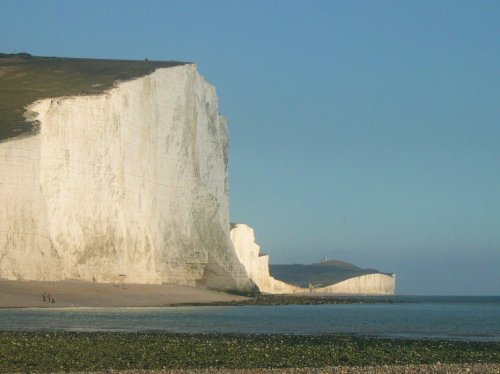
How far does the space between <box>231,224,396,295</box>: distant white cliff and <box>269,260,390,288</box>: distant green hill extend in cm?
113

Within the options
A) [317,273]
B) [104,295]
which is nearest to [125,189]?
[104,295]

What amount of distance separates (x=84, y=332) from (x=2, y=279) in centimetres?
1447

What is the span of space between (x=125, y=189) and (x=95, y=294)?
708 cm

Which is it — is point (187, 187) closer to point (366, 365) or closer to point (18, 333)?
point (18, 333)

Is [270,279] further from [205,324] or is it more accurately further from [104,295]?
[205,324]

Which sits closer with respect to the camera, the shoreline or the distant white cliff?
the shoreline

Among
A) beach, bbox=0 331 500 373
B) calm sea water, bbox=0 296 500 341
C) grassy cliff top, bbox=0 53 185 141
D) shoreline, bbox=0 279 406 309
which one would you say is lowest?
beach, bbox=0 331 500 373

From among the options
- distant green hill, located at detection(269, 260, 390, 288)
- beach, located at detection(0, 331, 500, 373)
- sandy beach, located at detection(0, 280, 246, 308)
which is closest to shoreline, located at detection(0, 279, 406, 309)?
sandy beach, located at detection(0, 280, 246, 308)

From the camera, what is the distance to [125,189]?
149 ft

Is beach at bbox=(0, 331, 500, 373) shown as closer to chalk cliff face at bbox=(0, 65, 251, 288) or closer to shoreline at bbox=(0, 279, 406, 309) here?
shoreline at bbox=(0, 279, 406, 309)

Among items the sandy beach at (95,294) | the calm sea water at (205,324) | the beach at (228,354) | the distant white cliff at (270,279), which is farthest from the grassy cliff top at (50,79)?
the distant white cliff at (270,279)

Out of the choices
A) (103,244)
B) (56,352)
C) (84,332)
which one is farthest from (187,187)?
(56,352)

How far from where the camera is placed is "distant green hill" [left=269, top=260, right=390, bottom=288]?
114 m

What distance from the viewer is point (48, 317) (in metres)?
29.5
